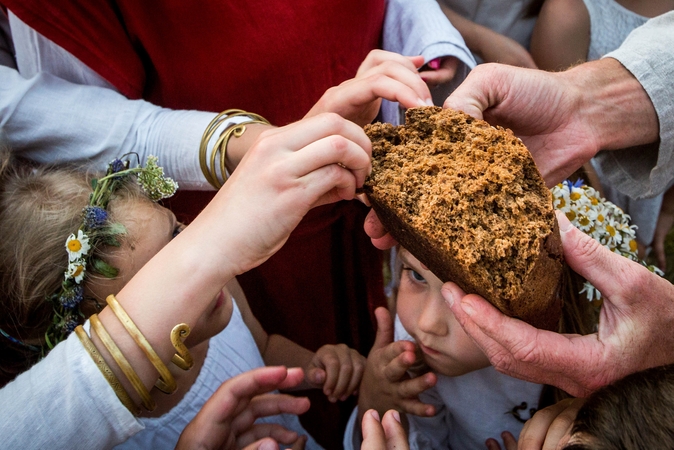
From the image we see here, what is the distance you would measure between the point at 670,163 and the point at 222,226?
179 cm

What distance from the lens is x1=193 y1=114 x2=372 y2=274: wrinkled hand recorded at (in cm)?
105

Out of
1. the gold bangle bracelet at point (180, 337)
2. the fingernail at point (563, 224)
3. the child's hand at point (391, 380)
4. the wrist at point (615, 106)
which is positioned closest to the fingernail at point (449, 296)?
the fingernail at point (563, 224)

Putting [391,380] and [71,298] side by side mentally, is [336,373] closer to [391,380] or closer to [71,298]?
[391,380]

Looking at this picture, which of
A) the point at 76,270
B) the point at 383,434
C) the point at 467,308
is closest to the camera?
the point at 467,308

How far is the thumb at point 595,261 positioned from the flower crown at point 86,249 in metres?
1.33

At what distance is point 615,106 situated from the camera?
5.58 ft

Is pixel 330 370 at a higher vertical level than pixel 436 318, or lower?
lower

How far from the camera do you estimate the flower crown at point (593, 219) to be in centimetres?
163

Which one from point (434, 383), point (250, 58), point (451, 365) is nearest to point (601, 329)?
point (451, 365)

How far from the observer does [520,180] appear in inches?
41.4

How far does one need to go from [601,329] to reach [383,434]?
2.21 feet

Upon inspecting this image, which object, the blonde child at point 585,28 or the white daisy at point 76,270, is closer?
the white daisy at point 76,270

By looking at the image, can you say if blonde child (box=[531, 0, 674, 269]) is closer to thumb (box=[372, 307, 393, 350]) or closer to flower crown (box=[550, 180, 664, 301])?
flower crown (box=[550, 180, 664, 301])

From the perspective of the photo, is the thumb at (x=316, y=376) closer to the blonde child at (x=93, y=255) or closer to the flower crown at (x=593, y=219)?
the blonde child at (x=93, y=255)
